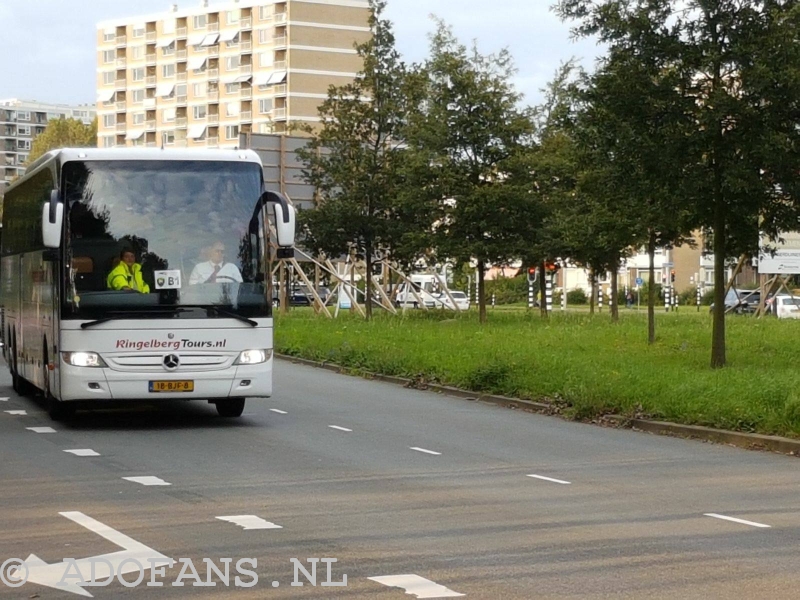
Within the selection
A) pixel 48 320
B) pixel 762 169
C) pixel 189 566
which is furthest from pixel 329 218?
pixel 189 566

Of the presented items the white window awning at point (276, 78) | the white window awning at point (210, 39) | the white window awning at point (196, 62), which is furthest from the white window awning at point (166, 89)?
the white window awning at point (276, 78)

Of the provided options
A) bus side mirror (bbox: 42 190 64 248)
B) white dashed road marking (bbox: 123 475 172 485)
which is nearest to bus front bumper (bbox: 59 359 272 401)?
bus side mirror (bbox: 42 190 64 248)

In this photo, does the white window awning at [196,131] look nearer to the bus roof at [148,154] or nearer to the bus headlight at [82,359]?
the bus roof at [148,154]

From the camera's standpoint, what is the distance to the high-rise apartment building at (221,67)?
12925cm

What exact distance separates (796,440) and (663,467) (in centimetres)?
235

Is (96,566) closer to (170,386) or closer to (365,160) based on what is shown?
(170,386)

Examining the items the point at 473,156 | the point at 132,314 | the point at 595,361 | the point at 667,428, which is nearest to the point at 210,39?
the point at 473,156

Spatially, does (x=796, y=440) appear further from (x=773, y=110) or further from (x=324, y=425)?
Result: (x=773, y=110)

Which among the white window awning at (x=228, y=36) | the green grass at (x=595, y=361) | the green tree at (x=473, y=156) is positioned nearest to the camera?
the green grass at (x=595, y=361)

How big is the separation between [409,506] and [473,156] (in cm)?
3494

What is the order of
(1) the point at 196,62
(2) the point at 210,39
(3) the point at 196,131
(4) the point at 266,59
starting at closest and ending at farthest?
(4) the point at 266,59 → (2) the point at 210,39 → (1) the point at 196,62 → (3) the point at 196,131

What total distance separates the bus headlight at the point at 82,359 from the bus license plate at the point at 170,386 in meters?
0.69

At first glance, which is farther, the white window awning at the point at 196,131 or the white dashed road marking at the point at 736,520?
the white window awning at the point at 196,131

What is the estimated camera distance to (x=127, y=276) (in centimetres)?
1734
